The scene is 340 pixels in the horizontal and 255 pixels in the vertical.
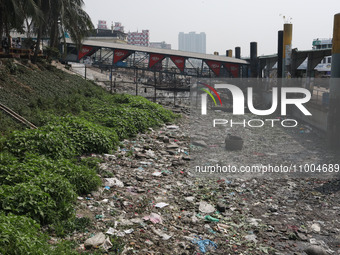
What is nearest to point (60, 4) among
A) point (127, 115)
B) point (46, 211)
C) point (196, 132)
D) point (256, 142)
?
point (127, 115)

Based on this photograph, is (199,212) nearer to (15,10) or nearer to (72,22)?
(15,10)

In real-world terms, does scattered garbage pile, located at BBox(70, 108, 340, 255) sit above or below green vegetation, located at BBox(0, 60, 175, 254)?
below

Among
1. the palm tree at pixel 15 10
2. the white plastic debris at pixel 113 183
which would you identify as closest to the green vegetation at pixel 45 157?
the white plastic debris at pixel 113 183

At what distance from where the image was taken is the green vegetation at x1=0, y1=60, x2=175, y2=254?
457 cm

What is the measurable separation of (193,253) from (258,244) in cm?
125

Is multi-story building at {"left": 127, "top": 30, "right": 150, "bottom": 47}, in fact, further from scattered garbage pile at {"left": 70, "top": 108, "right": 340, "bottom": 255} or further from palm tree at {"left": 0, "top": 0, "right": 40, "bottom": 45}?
scattered garbage pile at {"left": 70, "top": 108, "right": 340, "bottom": 255}

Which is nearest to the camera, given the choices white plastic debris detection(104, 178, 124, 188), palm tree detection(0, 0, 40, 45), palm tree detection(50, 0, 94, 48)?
white plastic debris detection(104, 178, 124, 188)

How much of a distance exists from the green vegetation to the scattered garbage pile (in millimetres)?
367

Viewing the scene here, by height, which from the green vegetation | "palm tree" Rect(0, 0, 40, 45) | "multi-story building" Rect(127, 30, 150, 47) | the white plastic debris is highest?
"multi-story building" Rect(127, 30, 150, 47)

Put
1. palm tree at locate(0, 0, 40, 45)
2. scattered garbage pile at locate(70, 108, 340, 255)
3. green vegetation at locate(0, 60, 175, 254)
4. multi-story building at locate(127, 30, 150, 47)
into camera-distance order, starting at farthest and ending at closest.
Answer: multi-story building at locate(127, 30, 150, 47) < palm tree at locate(0, 0, 40, 45) < scattered garbage pile at locate(70, 108, 340, 255) < green vegetation at locate(0, 60, 175, 254)

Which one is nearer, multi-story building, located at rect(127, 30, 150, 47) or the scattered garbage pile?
the scattered garbage pile

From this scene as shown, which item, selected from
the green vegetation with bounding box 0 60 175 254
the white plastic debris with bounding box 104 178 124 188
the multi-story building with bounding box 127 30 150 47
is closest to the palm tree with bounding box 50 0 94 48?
the green vegetation with bounding box 0 60 175 254

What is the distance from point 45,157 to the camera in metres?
7.03

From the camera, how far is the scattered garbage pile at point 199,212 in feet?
18.0
